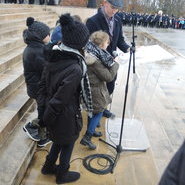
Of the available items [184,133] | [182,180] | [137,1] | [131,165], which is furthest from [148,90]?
[137,1]

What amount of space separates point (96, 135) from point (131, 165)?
740mm

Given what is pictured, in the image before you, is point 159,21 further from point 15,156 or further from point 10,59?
point 15,156

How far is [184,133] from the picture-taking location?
443 cm

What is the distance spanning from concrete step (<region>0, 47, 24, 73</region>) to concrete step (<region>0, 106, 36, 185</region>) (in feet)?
5.40

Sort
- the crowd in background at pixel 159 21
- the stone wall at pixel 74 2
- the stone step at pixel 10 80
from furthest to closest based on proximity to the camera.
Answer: the crowd in background at pixel 159 21 < the stone wall at pixel 74 2 < the stone step at pixel 10 80

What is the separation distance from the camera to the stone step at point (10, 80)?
3.97 meters

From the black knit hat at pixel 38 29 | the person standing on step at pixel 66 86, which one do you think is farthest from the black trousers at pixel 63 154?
the black knit hat at pixel 38 29

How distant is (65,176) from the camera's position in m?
2.87

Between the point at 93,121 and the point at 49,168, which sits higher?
the point at 93,121

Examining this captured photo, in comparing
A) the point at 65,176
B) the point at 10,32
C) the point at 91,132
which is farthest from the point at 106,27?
the point at 10,32

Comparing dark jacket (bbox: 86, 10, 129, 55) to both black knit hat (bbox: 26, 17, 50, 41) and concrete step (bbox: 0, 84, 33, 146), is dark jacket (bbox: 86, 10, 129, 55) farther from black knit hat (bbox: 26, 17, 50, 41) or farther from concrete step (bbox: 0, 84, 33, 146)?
concrete step (bbox: 0, 84, 33, 146)

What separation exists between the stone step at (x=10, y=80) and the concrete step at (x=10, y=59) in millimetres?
81

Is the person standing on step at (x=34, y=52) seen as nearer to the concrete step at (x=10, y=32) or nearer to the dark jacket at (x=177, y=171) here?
the dark jacket at (x=177, y=171)

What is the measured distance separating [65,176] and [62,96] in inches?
38.6
